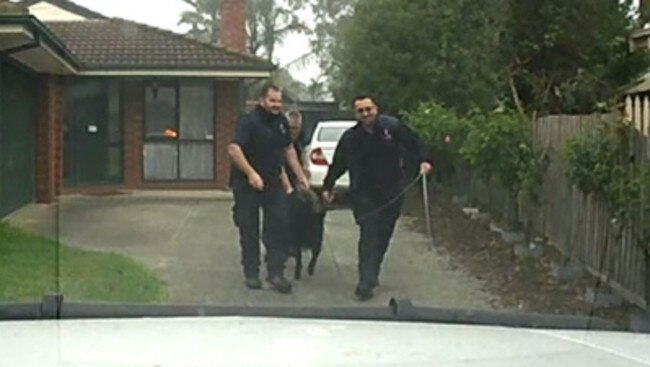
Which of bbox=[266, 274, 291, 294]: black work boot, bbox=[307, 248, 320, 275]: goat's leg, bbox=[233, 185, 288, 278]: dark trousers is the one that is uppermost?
bbox=[233, 185, 288, 278]: dark trousers

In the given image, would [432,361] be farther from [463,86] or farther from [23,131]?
[23,131]

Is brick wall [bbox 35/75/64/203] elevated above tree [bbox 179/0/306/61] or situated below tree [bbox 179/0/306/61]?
below

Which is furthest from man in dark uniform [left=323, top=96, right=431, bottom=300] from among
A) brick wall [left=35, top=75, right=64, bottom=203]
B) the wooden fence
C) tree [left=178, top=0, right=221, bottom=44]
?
brick wall [left=35, top=75, right=64, bottom=203]

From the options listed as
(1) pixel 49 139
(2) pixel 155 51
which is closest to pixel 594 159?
(2) pixel 155 51

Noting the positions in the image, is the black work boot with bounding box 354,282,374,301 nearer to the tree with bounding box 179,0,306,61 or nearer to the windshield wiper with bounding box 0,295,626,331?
the tree with bounding box 179,0,306,61

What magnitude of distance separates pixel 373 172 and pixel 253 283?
3.97 ft

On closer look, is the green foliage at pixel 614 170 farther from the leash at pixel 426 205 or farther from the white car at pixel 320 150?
the white car at pixel 320 150

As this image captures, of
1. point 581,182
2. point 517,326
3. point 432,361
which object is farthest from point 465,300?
point 432,361

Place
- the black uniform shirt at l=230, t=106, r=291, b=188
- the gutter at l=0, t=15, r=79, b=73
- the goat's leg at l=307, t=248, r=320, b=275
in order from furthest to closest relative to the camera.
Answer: the gutter at l=0, t=15, r=79, b=73 → the goat's leg at l=307, t=248, r=320, b=275 → the black uniform shirt at l=230, t=106, r=291, b=188

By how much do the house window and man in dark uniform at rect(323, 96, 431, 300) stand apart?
4.54 feet

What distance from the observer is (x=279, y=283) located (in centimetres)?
743

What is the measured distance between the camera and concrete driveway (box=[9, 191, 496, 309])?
746cm

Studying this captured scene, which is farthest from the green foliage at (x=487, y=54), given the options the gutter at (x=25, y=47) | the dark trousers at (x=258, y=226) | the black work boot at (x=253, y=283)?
the gutter at (x=25, y=47)

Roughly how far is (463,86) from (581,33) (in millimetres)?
1781
